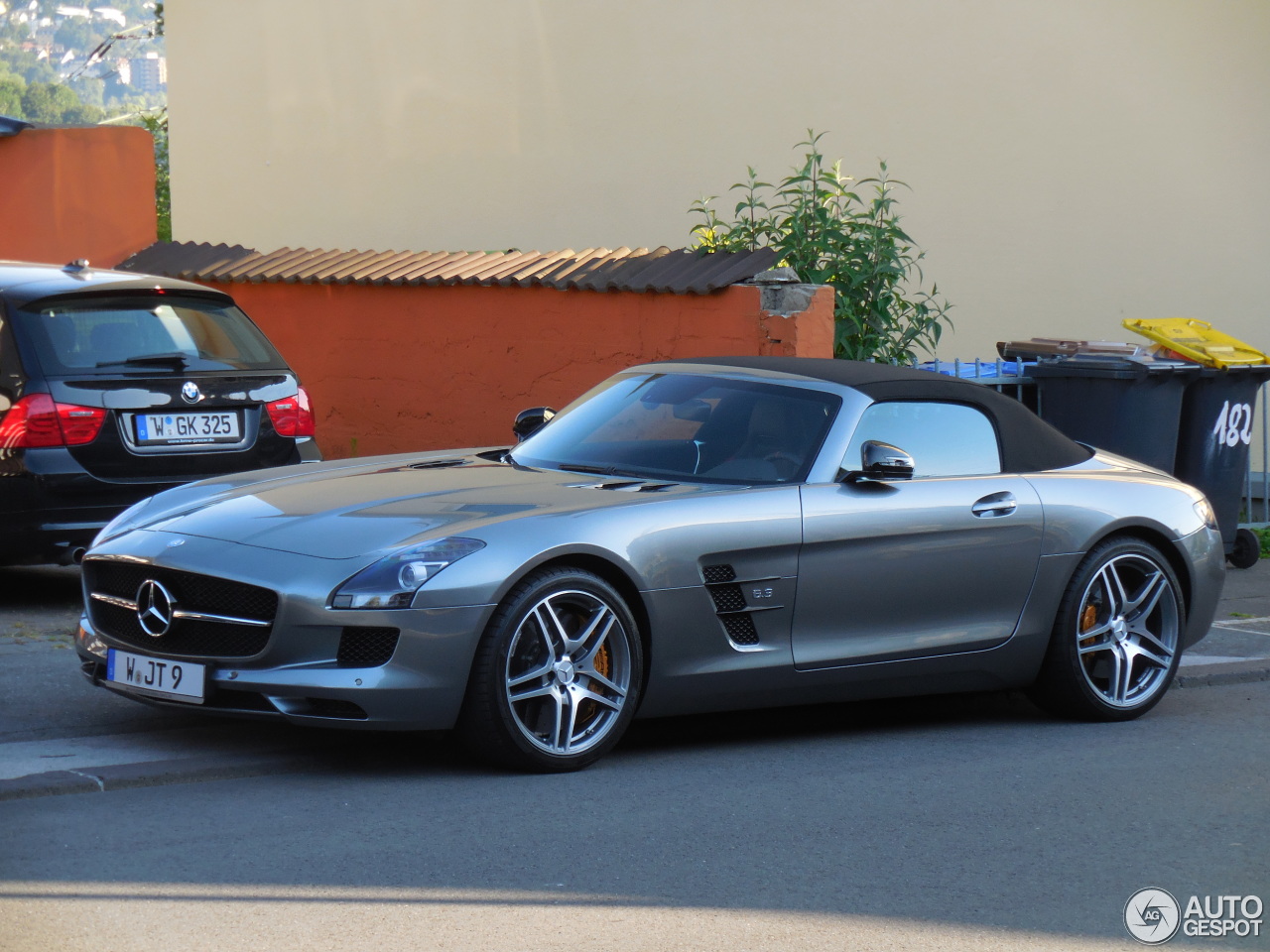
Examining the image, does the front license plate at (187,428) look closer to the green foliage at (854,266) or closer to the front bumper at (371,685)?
the front bumper at (371,685)

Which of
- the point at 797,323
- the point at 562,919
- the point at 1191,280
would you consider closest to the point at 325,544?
the point at 562,919

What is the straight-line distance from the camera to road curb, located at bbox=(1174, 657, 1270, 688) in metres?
7.62

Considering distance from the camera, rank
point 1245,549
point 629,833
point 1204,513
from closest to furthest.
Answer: point 629,833 → point 1204,513 → point 1245,549

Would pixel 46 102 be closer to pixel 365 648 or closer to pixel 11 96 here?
pixel 11 96

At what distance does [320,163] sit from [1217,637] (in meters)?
12.1

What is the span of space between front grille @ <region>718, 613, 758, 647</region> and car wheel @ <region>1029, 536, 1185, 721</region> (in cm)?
145

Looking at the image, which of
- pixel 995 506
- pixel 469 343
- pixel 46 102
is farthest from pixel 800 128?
pixel 46 102

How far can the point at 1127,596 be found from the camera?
685 centimetres

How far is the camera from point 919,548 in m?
6.17

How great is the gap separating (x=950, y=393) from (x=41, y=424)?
3995mm

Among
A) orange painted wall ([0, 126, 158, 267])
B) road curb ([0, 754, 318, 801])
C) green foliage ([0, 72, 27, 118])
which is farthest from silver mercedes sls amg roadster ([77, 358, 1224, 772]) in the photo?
green foliage ([0, 72, 27, 118])

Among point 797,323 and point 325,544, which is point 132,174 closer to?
point 797,323

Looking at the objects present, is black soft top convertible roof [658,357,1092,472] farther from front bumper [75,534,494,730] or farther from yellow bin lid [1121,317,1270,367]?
yellow bin lid [1121,317,1270,367]

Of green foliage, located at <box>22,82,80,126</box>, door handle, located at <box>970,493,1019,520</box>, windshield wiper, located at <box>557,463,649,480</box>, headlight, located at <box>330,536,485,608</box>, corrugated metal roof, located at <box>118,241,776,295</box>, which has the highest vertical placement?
green foliage, located at <box>22,82,80,126</box>
